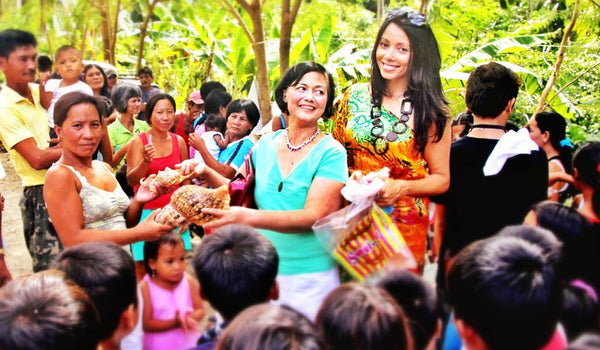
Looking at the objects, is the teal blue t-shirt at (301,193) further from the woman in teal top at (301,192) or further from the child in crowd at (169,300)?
the child in crowd at (169,300)

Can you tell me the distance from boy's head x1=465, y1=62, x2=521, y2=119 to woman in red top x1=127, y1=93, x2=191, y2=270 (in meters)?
2.37

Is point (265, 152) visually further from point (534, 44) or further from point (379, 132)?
point (534, 44)

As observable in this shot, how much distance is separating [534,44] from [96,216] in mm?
7462

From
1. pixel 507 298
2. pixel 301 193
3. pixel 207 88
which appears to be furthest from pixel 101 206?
pixel 207 88

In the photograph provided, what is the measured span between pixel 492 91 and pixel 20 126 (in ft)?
9.39

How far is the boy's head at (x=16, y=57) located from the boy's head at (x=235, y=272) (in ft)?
7.66

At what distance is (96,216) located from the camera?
2881 millimetres

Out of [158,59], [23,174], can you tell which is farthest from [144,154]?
[158,59]

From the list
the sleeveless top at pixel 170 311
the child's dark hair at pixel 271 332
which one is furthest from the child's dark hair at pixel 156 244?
the child's dark hair at pixel 271 332

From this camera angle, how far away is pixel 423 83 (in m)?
2.81

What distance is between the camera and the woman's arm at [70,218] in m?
2.70

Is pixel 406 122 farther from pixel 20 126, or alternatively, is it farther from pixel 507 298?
pixel 20 126

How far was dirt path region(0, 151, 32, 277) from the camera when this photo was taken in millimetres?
5700

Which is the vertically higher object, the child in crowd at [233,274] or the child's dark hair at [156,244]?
the child in crowd at [233,274]
